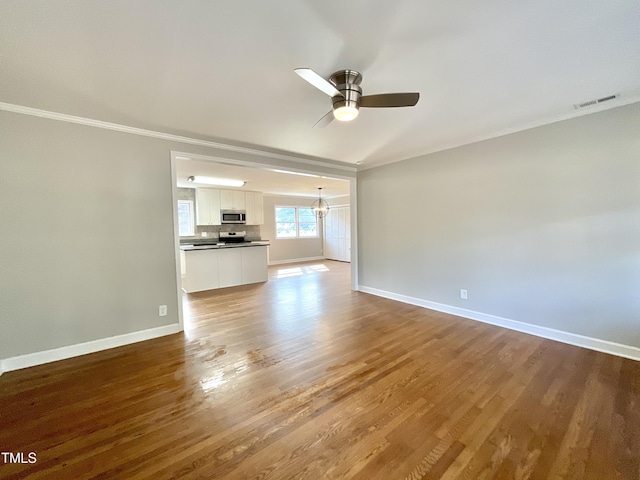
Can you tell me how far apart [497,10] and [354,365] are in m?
2.75

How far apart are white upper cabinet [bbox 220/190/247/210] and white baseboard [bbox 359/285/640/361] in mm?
5065

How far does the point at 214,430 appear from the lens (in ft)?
5.64

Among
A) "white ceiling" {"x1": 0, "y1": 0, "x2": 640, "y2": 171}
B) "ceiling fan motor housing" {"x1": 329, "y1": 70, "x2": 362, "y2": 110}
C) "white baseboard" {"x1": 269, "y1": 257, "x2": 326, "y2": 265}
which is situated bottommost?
"white baseboard" {"x1": 269, "y1": 257, "x2": 326, "y2": 265}

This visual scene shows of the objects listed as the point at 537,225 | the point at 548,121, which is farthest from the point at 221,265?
the point at 548,121

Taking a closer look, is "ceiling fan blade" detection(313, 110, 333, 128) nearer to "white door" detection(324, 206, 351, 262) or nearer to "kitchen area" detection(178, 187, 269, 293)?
"kitchen area" detection(178, 187, 269, 293)

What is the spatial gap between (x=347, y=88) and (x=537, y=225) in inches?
110

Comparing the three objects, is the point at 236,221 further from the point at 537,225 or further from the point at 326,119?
the point at 537,225

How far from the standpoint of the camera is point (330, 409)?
1896 mm

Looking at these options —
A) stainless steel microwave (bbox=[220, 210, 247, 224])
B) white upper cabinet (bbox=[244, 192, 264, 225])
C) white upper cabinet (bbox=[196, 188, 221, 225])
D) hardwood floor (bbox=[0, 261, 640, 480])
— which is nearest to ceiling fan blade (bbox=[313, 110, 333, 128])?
hardwood floor (bbox=[0, 261, 640, 480])

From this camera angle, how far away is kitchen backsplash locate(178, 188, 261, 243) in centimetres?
693

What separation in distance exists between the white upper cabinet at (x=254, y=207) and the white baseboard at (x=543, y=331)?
16.1 ft

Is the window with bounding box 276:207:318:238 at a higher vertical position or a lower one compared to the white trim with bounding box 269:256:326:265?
higher

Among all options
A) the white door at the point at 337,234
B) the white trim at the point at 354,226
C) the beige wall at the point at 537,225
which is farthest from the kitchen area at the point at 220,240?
the beige wall at the point at 537,225

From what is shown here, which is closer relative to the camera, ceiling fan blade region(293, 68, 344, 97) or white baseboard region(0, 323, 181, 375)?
ceiling fan blade region(293, 68, 344, 97)
